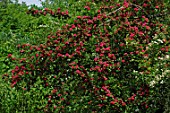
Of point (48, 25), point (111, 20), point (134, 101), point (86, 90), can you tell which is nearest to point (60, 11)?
point (48, 25)

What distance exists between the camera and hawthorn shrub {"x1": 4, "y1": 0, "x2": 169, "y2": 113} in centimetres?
696

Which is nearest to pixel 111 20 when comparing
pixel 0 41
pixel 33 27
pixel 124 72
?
pixel 124 72

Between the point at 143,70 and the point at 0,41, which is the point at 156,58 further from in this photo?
the point at 0,41

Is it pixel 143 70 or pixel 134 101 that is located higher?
pixel 143 70

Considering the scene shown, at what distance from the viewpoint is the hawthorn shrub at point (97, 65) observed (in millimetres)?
6957

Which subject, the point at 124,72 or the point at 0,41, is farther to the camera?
the point at 0,41

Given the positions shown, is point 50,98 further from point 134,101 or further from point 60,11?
point 60,11

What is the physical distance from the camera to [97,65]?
7.30 meters

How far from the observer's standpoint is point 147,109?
6.80 meters

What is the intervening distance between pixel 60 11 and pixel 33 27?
0.65 m

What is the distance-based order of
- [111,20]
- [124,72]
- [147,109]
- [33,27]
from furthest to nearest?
[33,27], [111,20], [124,72], [147,109]

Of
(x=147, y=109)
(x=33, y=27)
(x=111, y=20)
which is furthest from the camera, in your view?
(x=33, y=27)

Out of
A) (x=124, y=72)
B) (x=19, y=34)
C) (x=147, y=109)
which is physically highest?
(x=19, y=34)

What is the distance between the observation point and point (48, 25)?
8211mm
